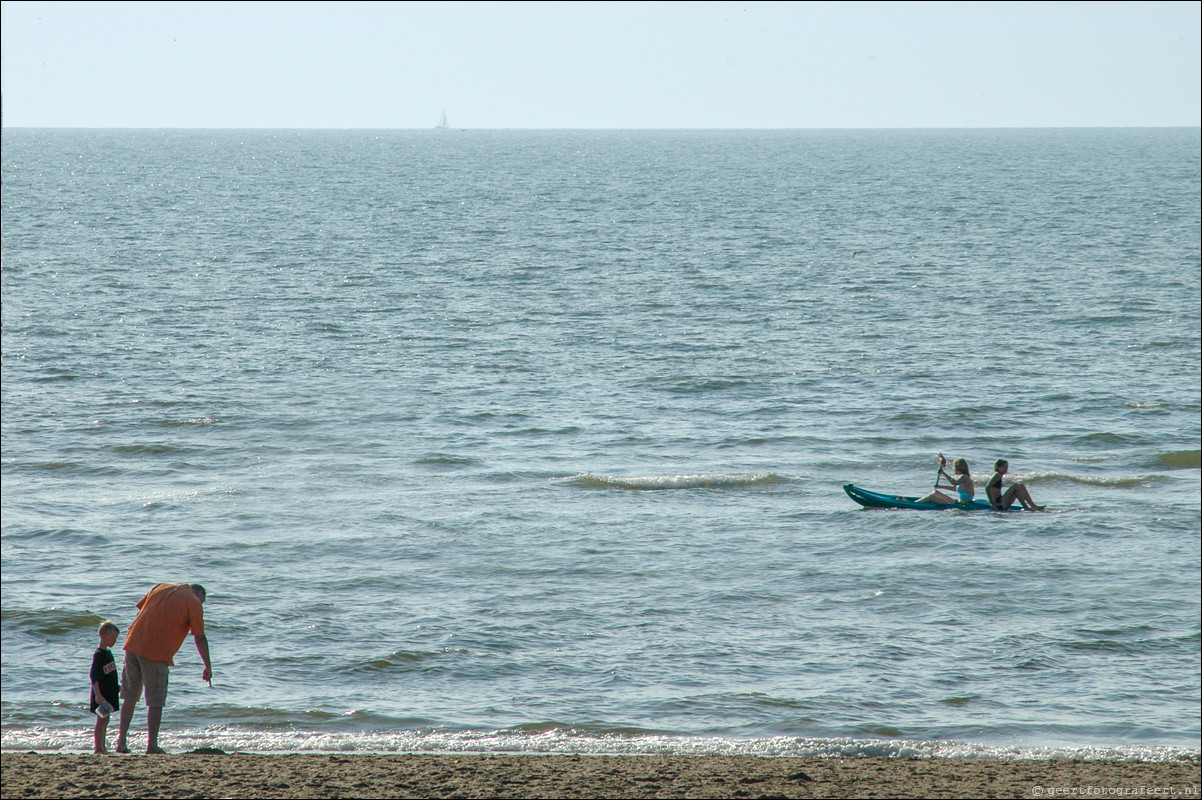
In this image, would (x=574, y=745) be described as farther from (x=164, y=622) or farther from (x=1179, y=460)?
(x=1179, y=460)

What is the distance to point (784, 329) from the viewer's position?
36.4m

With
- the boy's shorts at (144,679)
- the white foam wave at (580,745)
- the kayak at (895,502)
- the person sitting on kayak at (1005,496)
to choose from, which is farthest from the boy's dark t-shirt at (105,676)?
the person sitting on kayak at (1005,496)

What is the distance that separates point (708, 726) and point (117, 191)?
319ft

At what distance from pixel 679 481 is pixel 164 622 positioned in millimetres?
12324

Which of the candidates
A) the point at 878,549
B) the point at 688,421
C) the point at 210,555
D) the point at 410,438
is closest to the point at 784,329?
the point at 688,421

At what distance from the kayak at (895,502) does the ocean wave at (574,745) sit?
8.55 meters

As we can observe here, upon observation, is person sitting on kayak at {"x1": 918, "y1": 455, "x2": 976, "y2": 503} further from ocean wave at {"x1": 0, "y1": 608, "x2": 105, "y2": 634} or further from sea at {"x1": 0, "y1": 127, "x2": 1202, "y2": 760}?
ocean wave at {"x1": 0, "y1": 608, "x2": 105, "y2": 634}

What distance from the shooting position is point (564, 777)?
28.6 ft

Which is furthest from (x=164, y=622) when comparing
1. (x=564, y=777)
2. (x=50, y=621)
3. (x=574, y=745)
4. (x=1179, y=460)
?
(x=1179, y=460)

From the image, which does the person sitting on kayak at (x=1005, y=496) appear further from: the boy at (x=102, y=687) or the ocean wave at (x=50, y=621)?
the boy at (x=102, y=687)

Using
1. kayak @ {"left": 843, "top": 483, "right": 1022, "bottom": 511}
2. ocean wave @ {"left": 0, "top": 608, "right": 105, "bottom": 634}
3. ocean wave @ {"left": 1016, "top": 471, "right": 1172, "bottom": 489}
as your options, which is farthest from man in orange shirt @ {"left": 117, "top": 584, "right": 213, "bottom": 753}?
ocean wave @ {"left": 1016, "top": 471, "right": 1172, "bottom": 489}

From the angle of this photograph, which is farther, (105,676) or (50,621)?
(50,621)

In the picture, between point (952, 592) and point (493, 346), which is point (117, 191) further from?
point (952, 592)

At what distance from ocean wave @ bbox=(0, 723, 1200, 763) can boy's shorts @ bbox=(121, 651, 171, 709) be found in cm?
86
